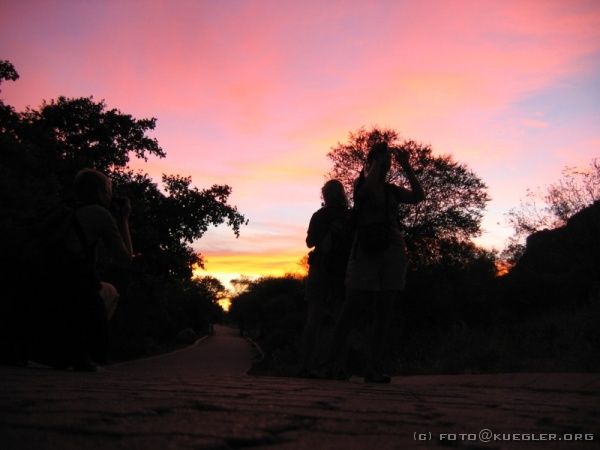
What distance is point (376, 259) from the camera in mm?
4820

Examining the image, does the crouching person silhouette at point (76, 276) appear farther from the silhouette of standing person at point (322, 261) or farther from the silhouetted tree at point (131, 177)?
the silhouetted tree at point (131, 177)

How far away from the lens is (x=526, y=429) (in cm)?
192

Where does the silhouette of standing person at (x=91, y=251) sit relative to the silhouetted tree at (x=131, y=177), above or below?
below

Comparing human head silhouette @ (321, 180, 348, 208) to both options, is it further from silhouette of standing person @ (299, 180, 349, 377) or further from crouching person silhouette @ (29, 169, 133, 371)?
crouching person silhouette @ (29, 169, 133, 371)

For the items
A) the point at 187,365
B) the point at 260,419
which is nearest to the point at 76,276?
the point at 260,419

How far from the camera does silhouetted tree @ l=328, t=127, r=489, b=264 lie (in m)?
25.1

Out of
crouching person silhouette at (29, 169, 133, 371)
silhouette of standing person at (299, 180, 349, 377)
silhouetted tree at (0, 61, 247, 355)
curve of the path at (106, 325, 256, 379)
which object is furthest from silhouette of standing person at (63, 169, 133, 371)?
silhouetted tree at (0, 61, 247, 355)

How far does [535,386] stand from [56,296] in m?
3.87

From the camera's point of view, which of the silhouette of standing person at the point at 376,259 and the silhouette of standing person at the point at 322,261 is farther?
the silhouette of standing person at the point at 322,261

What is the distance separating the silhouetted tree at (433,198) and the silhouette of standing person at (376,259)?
19863mm

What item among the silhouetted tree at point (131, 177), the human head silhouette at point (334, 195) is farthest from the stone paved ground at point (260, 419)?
A: the silhouetted tree at point (131, 177)

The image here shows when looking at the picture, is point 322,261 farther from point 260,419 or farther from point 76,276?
point 260,419

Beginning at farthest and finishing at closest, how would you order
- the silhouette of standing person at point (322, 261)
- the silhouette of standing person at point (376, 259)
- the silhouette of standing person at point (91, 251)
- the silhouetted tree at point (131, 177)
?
the silhouetted tree at point (131, 177), the silhouette of standing person at point (322, 261), the silhouette of standing person at point (376, 259), the silhouette of standing person at point (91, 251)

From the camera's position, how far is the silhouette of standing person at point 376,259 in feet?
15.6
